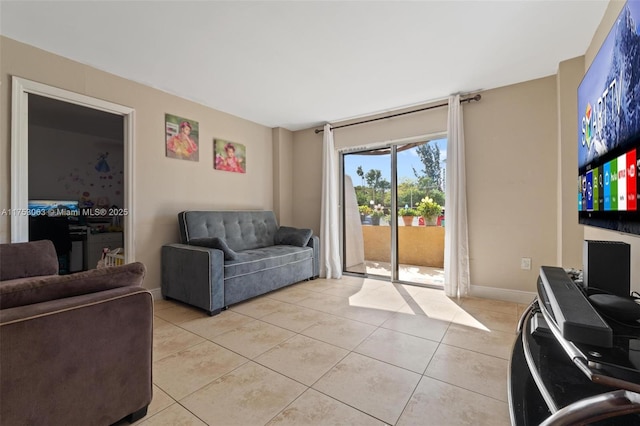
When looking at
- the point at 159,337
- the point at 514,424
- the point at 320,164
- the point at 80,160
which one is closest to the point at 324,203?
the point at 320,164

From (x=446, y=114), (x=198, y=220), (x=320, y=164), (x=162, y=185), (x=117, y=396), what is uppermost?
(x=446, y=114)

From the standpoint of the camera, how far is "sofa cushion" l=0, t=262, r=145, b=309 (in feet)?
3.17

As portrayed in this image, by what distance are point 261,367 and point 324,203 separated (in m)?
2.61

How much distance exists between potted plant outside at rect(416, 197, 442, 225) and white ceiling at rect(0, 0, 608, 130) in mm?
1366

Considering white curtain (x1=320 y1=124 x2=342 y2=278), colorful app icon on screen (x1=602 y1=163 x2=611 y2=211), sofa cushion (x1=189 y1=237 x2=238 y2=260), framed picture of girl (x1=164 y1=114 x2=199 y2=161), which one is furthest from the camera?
white curtain (x1=320 y1=124 x2=342 y2=278)

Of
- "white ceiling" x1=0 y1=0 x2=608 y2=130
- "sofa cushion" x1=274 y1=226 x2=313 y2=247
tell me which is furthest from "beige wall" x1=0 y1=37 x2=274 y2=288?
"sofa cushion" x1=274 y1=226 x2=313 y2=247

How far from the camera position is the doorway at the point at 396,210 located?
11.5ft

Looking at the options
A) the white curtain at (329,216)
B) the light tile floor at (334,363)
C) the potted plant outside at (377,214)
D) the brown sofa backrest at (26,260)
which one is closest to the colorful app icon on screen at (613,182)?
the light tile floor at (334,363)

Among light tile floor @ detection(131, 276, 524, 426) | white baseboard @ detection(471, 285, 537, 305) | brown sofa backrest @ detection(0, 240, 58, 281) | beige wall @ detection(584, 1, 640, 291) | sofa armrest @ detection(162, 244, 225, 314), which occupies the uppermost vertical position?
beige wall @ detection(584, 1, 640, 291)

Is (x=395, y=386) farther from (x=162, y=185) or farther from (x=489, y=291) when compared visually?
(x=162, y=185)

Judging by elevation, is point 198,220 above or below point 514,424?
above

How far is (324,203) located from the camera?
13.1 ft

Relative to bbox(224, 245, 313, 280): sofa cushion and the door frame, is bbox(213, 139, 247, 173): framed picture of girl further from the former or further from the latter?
the door frame

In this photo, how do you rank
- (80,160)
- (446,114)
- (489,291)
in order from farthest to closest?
(80,160), (446,114), (489,291)
